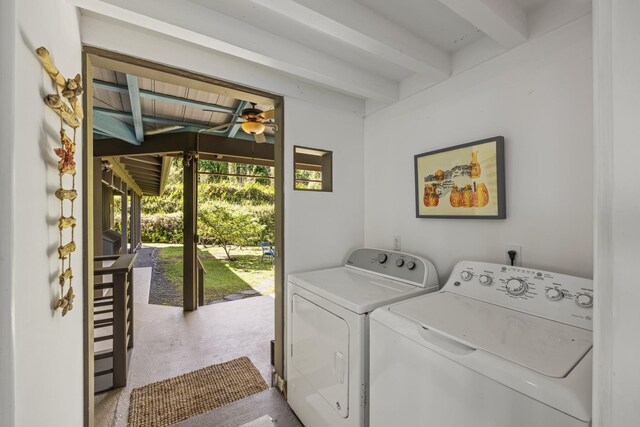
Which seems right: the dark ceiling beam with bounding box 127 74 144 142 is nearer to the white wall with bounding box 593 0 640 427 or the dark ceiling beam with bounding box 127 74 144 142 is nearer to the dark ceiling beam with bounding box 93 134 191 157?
the dark ceiling beam with bounding box 93 134 191 157

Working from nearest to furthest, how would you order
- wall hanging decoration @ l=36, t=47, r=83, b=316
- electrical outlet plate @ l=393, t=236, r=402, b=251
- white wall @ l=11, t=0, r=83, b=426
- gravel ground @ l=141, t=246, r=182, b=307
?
white wall @ l=11, t=0, r=83, b=426 < wall hanging decoration @ l=36, t=47, r=83, b=316 < electrical outlet plate @ l=393, t=236, r=402, b=251 < gravel ground @ l=141, t=246, r=182, b=307

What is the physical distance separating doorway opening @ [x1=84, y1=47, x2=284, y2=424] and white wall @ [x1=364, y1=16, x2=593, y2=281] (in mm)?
1148

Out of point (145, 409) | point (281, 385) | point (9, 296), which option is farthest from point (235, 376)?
point (9, 296)

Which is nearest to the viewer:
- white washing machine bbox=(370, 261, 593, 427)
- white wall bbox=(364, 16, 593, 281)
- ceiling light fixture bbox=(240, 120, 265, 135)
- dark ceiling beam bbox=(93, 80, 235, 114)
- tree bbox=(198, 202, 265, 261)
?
white washing machine bbox=(370, 261, 593, 427)

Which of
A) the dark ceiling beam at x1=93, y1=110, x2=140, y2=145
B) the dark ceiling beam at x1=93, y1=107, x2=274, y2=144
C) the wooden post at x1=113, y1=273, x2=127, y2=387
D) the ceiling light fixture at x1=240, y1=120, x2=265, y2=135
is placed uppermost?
the dark ceiling beam at x1=93, y1=107, x2=274, y2=144

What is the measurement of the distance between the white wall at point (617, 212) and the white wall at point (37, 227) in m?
1.26

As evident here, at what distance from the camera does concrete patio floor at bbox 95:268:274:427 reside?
6.78 ft

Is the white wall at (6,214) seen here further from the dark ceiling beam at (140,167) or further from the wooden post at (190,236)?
the dark ceiling beam at (140,167)

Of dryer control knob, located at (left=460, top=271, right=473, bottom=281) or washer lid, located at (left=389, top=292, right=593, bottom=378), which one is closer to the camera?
washer lid, located at (left=389, top=292, right=593, bottom=378)

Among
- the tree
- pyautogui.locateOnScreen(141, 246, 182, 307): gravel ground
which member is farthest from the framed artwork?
the tree

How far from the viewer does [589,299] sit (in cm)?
111

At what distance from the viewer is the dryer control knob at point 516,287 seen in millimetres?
1301

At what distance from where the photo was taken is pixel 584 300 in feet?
3.67

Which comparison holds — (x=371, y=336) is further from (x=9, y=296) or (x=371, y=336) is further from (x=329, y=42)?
(x=329, y=42)
